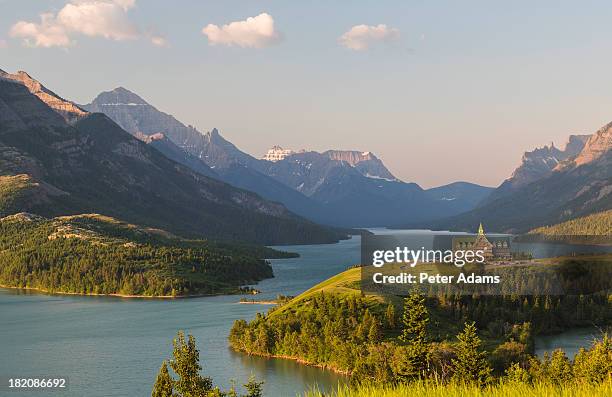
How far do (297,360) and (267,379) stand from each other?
17.5 meters

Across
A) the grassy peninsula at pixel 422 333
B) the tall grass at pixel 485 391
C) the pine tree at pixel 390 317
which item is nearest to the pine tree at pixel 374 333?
the grassy peninsula at pixel 422 333

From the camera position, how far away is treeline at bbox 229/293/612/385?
367 ft

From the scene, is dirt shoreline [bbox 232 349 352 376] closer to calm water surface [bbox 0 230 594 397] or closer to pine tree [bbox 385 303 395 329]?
calm water surface [bbox 0 230 594 397]

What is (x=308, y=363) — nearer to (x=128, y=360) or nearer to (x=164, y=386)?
(x=128, y=360)

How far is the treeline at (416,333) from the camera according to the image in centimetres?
11188

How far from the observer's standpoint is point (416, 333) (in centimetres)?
11938

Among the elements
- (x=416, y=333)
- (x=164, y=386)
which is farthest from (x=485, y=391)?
(x=416, y=333)

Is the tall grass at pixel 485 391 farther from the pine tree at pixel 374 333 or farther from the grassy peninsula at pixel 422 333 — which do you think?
the pine tree at pixel 374 333

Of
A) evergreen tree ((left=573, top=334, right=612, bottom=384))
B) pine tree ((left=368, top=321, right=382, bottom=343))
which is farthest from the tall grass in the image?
pine tree ((left=368, top=321, right=382, bottom=343))

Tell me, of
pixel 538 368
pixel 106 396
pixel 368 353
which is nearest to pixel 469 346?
pixel 538 368

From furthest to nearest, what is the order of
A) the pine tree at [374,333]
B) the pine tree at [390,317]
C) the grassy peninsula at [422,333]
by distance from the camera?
the pine tree at [390,317] < the pine tree at [374,333] < the grassy peninsula at [422,333]

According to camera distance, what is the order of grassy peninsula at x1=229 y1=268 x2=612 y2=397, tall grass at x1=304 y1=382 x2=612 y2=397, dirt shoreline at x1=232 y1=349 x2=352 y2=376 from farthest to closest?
dirt shoreline at x1=232 y1=349 x2=352 y2=376, grassy peninsula at x1=229 y1=268 x2=612 y2=397, tall grass at x1=304 y1=382 x2=612 y2=397

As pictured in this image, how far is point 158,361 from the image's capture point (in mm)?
150750

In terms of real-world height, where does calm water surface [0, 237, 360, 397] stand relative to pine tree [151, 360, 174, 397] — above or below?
below
